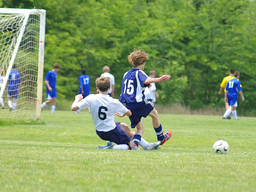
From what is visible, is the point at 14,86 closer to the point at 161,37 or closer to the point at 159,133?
the point at 159,133

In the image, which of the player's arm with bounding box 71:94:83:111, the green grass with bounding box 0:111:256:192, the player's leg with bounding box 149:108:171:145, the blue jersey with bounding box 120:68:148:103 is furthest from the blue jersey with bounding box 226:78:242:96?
the green grass with bounding box 0:111:256:192

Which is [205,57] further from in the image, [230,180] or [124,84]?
[230,180]

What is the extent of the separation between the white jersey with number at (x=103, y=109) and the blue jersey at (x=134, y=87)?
0.85 metres

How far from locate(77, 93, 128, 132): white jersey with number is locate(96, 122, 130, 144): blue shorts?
8 cm

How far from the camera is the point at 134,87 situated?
9.79m

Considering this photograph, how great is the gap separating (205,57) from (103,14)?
8.34 m

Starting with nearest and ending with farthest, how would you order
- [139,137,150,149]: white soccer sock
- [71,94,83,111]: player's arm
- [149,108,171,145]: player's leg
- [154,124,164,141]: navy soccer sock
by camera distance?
[71,94,83,111]: player's arm
[139,137,150,149]: white soccer sock
[149,108,171,145]: player's leg
[154,124,164,141]: navy soccer sock

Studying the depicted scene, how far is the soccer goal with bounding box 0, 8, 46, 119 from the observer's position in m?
16.0

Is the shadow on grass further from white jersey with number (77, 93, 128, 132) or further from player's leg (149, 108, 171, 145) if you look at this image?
white jersey with number (77, 93, 128, 132)

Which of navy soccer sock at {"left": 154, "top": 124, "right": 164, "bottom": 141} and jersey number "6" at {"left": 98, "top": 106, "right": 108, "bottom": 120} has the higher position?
jersey number "6" at {"left": 98, "top": 106, "right": 108, "bottom": 120}

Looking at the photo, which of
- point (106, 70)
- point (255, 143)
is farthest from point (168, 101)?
point (255, 143)

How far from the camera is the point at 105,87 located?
8.91 m

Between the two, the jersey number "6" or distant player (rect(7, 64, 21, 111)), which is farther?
distant player (rect(7, 64, 21, 111))

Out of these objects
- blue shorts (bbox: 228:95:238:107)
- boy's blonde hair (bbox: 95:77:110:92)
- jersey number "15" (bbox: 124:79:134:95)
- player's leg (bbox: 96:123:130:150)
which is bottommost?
blue shorts (bbox: 228:95:238:107)
